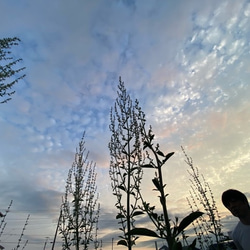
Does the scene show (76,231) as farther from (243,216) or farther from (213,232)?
(243,216)

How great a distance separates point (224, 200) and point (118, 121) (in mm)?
4624

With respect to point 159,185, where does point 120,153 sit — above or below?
above

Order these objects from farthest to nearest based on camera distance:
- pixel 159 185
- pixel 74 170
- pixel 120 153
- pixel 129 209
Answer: pixel 74 170, pixel 120 153, pixel 129 209, pixel 159 185

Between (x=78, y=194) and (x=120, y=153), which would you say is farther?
(x=78, y=194)

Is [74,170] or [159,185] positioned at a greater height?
[74,170]

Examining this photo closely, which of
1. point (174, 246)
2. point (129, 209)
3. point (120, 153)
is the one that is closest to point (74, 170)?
point (120, 153)

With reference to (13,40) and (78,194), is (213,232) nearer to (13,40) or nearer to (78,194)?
(78,194)

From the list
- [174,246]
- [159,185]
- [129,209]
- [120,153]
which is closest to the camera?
[174,246]

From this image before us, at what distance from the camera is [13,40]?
1026 cm

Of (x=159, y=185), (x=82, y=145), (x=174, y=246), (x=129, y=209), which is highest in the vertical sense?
(x=82, y=145)

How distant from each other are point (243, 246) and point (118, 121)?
16.6 ft

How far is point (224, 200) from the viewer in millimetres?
2852

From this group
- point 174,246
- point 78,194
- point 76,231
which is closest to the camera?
point 174,246

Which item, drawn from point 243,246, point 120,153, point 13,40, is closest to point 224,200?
point 243,246
